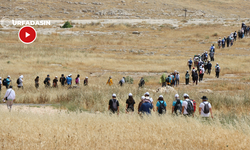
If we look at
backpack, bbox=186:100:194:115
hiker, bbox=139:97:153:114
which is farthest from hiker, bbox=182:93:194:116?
hiker, bbox=139:97:153:114

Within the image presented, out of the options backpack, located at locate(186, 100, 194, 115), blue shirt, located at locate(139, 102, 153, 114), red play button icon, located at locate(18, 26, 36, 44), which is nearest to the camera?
backpack, located at locate(186, 100, 194, 115)

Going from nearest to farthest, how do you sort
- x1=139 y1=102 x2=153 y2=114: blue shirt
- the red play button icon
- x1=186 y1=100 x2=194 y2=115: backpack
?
x1=186 y1=100 x2=194 y2=115: backpack → x1=139 y1=102 x2=153 y2=114: blue shirt → the red play button icon

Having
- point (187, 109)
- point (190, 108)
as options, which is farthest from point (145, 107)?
point (190, 108)

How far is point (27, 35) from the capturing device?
62.8 meters

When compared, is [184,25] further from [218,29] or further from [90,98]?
[90,98]

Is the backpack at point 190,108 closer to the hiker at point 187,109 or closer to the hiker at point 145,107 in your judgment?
the hiker at point 187,109

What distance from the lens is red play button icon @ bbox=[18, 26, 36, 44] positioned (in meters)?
55.6

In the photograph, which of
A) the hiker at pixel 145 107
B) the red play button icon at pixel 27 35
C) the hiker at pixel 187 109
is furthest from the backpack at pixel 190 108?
the red play button icon at pixel 27 35

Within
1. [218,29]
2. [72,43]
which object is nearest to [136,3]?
[218,29]

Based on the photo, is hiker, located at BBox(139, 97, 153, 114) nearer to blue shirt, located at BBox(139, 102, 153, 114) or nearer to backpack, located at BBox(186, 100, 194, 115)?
blue shirt, located at BBox(139, 102, 153, 114)

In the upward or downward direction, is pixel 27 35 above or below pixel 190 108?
above

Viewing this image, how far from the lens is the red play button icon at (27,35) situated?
5559 cm

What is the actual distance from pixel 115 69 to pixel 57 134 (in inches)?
1079

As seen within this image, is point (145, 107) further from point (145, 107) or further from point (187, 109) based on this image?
point (187, 109)
